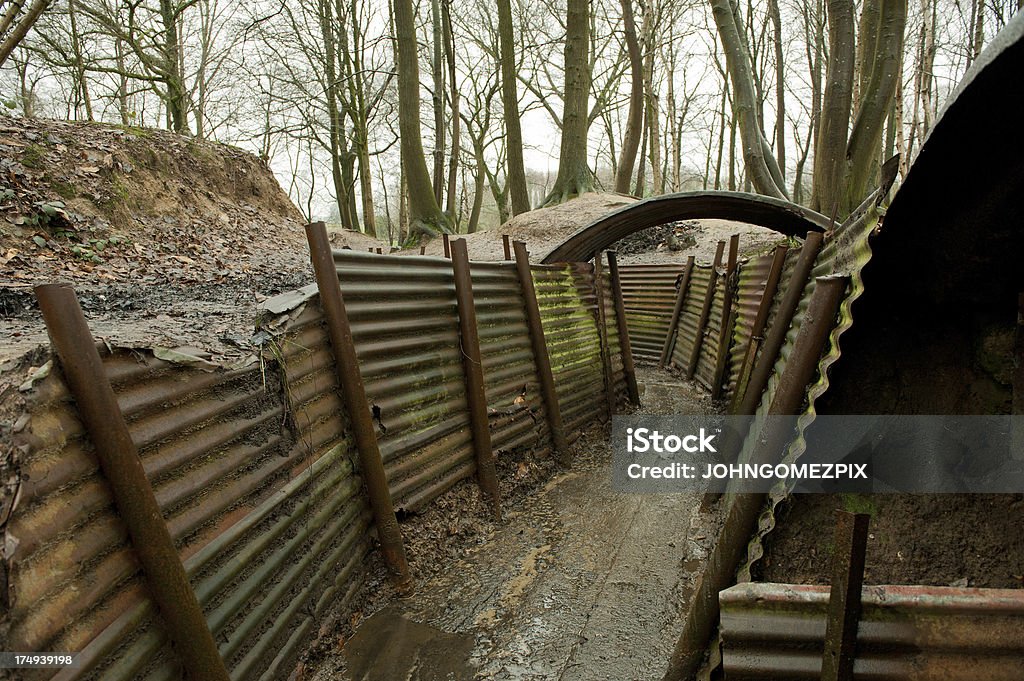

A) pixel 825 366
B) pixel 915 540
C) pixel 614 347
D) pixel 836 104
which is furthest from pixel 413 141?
pixel 915 540

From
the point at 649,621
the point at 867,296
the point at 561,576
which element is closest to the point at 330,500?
the point at 561,576

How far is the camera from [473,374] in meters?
4.73

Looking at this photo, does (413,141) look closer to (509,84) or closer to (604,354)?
(509,84)

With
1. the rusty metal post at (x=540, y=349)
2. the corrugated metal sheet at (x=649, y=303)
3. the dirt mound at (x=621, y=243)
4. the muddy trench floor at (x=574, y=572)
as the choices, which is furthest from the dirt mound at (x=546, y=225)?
the muddy trench floor at (x=574, y=572)

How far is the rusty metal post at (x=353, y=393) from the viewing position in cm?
343

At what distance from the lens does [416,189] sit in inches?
596

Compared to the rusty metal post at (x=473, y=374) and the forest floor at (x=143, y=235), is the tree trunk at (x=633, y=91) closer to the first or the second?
the forest floor at (x=143, y=235)

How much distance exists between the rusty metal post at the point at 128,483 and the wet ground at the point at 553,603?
116 cm

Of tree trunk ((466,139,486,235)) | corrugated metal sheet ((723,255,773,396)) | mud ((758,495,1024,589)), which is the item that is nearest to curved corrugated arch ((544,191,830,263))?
corrugated metal sheet ((723,255,773,396))

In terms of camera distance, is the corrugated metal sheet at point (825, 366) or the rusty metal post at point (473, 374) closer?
the corrugated metal sheet at point (825, 366)

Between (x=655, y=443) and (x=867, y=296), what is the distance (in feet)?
14.6

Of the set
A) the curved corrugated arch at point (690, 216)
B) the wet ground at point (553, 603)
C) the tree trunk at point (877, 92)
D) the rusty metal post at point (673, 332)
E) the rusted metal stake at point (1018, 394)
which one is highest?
the tree trunk at point (877, 92)

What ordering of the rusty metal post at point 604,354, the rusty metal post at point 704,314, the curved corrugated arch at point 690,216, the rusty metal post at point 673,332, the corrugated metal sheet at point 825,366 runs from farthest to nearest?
1. the rusty metal post at point 673,332
2. the rusty metal post at point 704,314
3. the rusty metal post at point 604,354
4. the curved corrugated arch at point 690,216
5. the corrugated metal sheet at point 825,366

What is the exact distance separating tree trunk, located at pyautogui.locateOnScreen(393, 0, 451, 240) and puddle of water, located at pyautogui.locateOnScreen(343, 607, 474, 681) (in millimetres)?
12549
